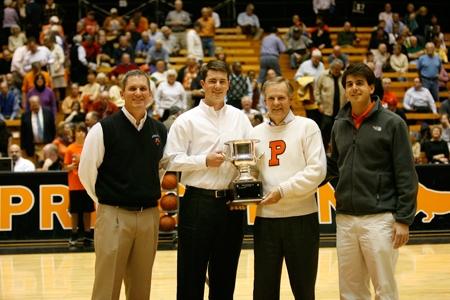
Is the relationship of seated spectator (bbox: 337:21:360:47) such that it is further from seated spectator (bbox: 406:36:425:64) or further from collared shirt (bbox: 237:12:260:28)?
collared shirt (bbox: 237:12:260:28)

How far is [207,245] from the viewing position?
5.57 meters

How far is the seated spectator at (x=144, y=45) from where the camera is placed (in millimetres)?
18570

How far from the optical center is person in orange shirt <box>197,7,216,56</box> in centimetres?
1928

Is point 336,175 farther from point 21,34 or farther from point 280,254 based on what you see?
point 21,34

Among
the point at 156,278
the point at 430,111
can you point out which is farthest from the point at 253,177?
the point at 430,111

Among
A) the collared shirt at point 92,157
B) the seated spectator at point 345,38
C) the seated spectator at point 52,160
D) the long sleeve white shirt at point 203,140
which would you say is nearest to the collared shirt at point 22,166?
the seated spectator at point 52,160

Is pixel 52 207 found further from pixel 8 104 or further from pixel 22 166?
pixel 8 104

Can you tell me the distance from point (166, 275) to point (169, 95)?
6.65 meters

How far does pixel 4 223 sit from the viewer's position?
1077 centimetres

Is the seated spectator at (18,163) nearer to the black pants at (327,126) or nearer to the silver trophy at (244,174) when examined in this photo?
the black pants at (327,126)

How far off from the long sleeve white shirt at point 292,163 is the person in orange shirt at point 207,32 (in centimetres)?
1394

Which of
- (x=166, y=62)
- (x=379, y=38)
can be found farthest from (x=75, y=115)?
(x=379, y=38)

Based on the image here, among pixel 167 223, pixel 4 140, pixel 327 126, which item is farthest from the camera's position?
pixel 327 126

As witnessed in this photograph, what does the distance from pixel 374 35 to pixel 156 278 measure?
1339 centimetres
